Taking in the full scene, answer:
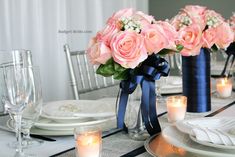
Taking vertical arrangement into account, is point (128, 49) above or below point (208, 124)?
above

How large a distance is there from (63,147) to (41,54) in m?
1.86

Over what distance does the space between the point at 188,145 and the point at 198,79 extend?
48 centimetres

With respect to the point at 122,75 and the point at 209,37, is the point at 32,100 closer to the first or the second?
the point at 122,75

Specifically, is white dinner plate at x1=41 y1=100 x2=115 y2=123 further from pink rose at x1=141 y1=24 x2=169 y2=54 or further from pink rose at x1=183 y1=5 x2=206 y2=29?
pink rose at x1=183 y1=5 x2=206 y2=29

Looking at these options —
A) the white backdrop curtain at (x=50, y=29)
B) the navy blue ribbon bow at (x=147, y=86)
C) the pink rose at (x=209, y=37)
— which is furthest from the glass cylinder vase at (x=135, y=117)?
the white backdrop curtain at (x=50, y=29)

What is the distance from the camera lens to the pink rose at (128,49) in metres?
0.86

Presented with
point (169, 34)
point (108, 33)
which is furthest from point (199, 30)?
point (108, 33)

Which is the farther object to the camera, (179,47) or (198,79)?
(198,79)

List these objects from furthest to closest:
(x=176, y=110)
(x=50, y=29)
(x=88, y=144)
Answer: (x=50, y=29) → (x=176, y=110) → (x=88, y=144)

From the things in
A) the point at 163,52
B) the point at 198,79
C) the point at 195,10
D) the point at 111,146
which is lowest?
the point at 111,146

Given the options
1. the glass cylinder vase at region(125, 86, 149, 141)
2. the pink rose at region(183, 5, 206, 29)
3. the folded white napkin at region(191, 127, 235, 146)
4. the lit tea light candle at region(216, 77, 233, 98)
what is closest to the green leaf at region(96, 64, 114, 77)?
the glass cylinder vase at region(125, 86, 149, 141)

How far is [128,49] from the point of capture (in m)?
0.86

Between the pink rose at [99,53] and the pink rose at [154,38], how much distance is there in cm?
9

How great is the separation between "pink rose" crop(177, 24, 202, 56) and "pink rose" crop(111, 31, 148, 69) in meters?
0.28
